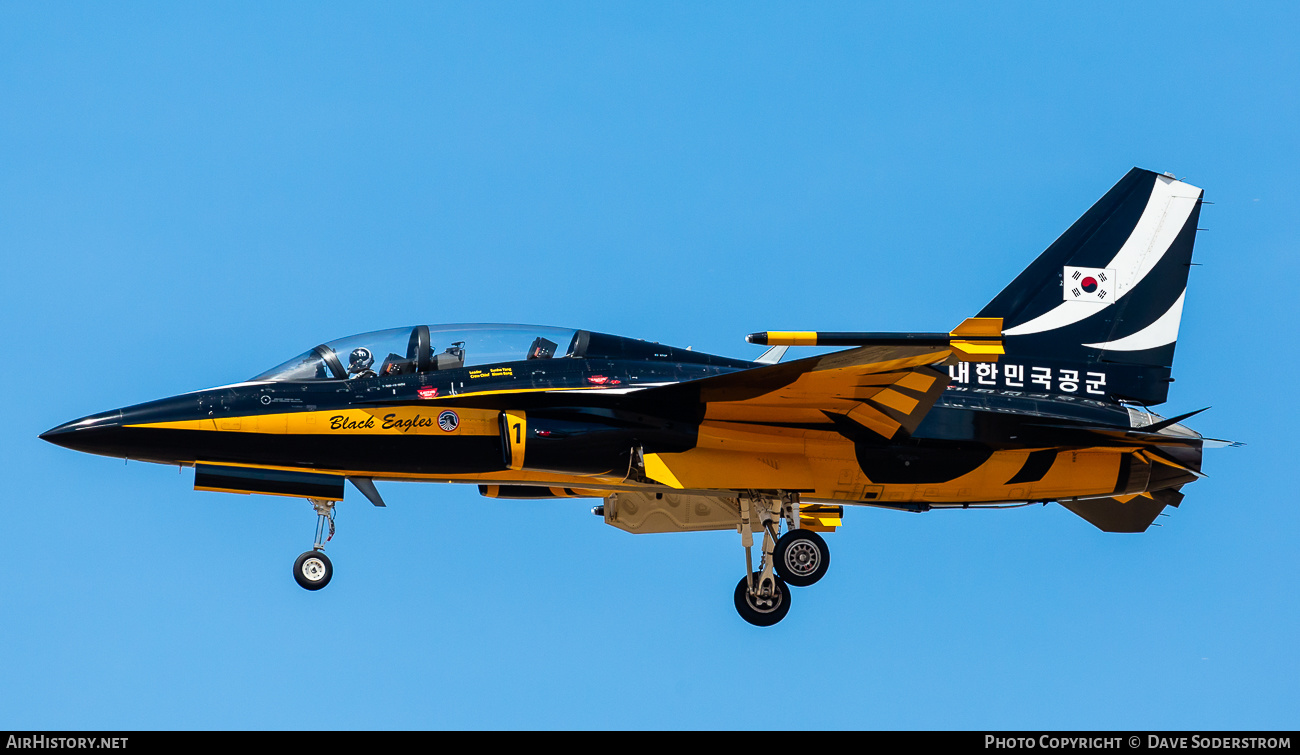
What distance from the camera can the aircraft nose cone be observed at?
17641 millimetres

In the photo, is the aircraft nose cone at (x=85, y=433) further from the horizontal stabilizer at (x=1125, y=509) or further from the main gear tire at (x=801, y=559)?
the horizontal stabilizer at (x=1125, y=509)

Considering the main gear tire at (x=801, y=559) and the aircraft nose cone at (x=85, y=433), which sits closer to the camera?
the aircraft nose cone at (x=85, y=433)

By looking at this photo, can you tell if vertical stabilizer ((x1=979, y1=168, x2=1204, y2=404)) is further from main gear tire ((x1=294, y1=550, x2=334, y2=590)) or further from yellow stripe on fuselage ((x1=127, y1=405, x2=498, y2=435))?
main gear tire ((x1=294, y1=550, x2=334, y2=590))

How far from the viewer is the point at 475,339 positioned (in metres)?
18.6

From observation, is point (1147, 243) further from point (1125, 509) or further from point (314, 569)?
point (314, 569)

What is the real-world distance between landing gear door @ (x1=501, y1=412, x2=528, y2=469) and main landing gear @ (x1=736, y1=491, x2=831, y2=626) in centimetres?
366

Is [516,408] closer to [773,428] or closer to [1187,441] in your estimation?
[773,428]

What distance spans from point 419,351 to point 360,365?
2.64ft

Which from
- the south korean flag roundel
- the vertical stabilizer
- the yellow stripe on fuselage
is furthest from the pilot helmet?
the south korean flag roundel

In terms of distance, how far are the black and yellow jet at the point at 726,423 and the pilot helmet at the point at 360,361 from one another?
0.03 m

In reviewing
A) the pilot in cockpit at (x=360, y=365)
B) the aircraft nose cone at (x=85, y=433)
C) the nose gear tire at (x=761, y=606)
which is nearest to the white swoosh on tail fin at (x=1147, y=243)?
the nose gear tire at (x=761, y=606)

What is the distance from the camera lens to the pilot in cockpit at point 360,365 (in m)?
18.4
